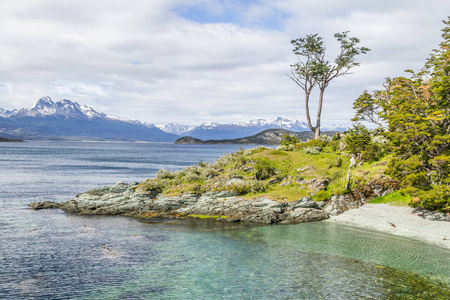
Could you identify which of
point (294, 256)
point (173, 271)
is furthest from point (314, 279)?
point (173, 271)

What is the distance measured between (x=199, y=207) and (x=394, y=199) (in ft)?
68.0

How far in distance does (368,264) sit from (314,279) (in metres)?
4.87

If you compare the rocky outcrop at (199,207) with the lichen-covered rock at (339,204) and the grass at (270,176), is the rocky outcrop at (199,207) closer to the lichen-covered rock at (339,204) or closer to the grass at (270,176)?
the lichen-covered rock at (339,204)

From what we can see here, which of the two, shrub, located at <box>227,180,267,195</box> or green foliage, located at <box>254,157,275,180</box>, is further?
green foliage, located at <box>254,157,275,180</box>

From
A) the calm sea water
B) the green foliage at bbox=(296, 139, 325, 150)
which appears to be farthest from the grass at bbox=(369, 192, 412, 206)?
the green foliage at bbox=(296, 139, 325, 150)

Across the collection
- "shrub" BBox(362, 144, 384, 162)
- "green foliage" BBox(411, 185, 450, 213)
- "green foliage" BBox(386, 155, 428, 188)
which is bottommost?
"green foliage" BBox(411, 185, 450, 213)

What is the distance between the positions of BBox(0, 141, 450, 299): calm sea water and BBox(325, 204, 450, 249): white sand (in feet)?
5.50

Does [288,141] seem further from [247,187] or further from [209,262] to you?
[209,262]

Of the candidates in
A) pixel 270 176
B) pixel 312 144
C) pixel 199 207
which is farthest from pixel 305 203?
pixel 312 144

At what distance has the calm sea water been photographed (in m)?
16.3

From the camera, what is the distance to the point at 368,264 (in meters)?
20.3

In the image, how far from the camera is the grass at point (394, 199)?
3219 centimetres

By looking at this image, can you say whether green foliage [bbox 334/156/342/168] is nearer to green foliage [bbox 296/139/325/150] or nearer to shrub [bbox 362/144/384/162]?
shrub [bbox 362/144/384/162]

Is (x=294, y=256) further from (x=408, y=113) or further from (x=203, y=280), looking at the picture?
(x=408, y=113)
